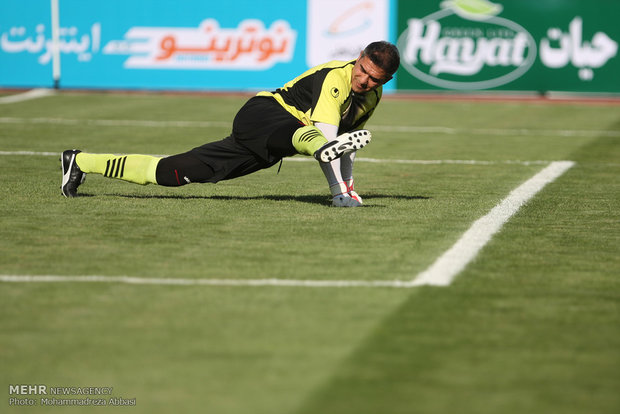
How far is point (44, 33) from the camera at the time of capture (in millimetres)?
22266

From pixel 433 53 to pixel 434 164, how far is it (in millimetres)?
10419

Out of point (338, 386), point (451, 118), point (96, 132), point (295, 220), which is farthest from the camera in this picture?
point (451, 118)

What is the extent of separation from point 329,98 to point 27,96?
48.2 feet

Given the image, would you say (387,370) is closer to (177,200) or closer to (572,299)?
(572,299)

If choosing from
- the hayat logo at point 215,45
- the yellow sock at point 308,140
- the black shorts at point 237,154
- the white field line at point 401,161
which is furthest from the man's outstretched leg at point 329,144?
the hayat logo at point 215,45

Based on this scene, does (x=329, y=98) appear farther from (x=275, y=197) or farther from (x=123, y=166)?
(x=123, y=166)

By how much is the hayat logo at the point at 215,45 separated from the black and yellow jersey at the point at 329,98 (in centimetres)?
1398

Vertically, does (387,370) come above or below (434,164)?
above

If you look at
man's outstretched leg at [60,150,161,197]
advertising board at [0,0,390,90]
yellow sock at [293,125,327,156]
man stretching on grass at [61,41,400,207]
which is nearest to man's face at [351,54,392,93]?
man stretching on grass at [61,41,400,207]

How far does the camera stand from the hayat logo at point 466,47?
21031 millimetres

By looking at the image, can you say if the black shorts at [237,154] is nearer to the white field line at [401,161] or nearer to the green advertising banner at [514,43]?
the white field line at [401,161]

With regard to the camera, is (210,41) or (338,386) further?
(210,41)

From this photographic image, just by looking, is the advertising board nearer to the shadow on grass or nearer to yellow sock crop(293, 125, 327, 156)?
the shadow on grass

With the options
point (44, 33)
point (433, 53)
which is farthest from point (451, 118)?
point (44, 33)
